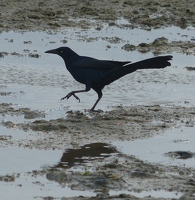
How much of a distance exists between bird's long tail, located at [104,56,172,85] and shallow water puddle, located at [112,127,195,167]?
2.95ft

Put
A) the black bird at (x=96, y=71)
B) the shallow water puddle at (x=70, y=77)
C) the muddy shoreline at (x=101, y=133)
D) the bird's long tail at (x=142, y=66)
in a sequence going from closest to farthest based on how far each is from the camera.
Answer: the muddy shoreline at (x=101, y=133)
the bird's long tail at (x=142, y=66)
the black bird at (x=96, y=71)
the shallow water puddle at (x=70, y=77)

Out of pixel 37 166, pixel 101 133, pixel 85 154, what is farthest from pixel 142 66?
pixel 37 166

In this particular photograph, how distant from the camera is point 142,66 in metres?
10.4

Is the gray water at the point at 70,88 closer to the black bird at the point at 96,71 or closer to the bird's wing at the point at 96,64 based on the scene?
the black bird at the point at 96,71

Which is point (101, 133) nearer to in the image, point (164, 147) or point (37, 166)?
point (164, 147)

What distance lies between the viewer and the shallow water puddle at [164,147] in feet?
27.6

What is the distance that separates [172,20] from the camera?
1745cm

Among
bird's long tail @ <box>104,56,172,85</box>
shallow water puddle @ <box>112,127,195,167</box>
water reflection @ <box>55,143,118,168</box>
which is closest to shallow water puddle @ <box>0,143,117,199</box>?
water reflection @ <box>55,143,118,168</box>

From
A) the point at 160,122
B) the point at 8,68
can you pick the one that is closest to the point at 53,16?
the point at 8,68

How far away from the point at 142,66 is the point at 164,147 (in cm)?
164

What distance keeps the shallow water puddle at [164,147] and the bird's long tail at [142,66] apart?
90 cm

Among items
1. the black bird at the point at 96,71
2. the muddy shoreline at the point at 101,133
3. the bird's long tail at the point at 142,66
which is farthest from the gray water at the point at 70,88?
the bird's long tail at the point at 142,66

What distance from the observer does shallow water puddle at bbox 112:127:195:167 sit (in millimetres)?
8406

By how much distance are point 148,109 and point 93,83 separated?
2.26 feet
